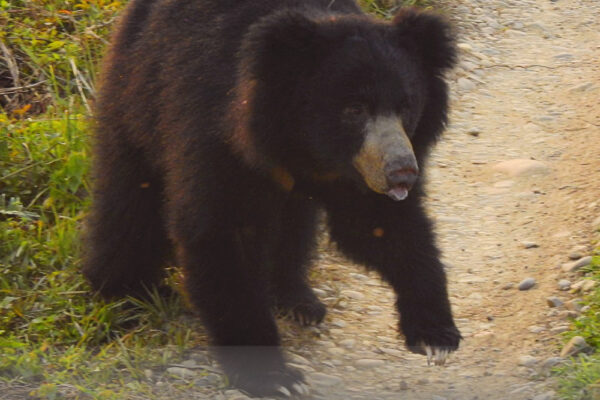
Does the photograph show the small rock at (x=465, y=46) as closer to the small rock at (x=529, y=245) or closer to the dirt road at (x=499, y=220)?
the dirt road at (x=499, y=220)

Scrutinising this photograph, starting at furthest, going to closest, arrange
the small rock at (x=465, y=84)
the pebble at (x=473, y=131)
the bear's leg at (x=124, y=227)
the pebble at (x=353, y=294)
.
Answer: the small rock at (x=465, y=84), the pebble at (x=473, y=131), the pebble at (x=353, y=294), the bear's leg at (x=124, y=227)

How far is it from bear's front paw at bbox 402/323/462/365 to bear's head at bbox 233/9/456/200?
0.59 m

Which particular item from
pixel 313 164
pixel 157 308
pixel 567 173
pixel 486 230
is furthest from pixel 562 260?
pixel 157 308

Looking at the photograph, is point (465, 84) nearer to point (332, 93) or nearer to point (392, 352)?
point (392, 352)

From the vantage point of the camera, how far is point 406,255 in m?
3.97

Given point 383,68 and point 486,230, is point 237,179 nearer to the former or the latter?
point 383,68

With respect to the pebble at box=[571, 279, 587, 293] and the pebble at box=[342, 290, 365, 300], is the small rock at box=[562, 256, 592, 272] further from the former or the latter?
the pebble at box=[342, 290, 365, 300]

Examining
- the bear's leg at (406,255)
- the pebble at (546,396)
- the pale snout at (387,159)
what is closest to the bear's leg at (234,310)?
the bear's leg at (406,255)

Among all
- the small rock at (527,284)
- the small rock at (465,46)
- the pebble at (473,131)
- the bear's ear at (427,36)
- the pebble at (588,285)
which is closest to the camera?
the bear's ear at (427,36)

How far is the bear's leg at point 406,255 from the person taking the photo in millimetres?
3920

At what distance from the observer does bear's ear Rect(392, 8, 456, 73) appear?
389 centimetres

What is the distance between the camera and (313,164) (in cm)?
389

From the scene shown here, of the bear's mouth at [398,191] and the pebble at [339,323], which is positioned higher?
the bear's mouth at [398,191]

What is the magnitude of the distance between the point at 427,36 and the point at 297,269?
1.33 meters
